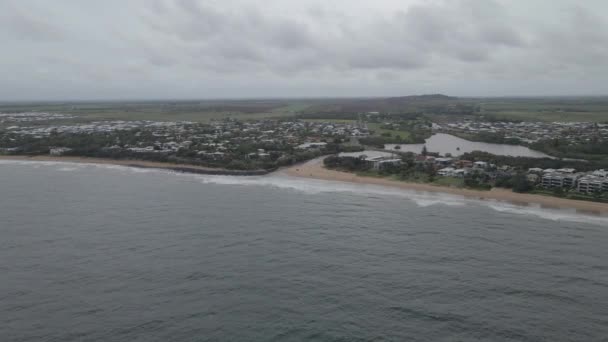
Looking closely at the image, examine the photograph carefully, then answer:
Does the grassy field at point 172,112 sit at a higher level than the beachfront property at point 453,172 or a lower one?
higher

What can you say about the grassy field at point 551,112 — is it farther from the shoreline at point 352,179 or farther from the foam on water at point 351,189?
the foam on water at point 351,189

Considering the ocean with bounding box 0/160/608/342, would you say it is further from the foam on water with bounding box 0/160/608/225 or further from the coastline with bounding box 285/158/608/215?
the coastline with bounding box 285/158/608/215

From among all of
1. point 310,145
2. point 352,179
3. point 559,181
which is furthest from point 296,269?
point 310,145

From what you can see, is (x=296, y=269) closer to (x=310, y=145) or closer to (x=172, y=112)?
(x=310, y=145)

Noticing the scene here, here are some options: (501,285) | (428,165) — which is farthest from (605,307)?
(428,165)

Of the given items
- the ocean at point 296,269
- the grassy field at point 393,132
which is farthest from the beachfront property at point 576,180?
the grassy field at point 393,132

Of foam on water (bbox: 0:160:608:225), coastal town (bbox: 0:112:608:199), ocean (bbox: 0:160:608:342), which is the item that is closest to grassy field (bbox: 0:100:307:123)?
coastal town (bbox: 0:112:608:199)

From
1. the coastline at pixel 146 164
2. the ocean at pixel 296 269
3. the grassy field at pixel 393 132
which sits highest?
the grassy field at pixel 393 132

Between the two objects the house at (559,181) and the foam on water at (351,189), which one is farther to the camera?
the house at (559,181)
